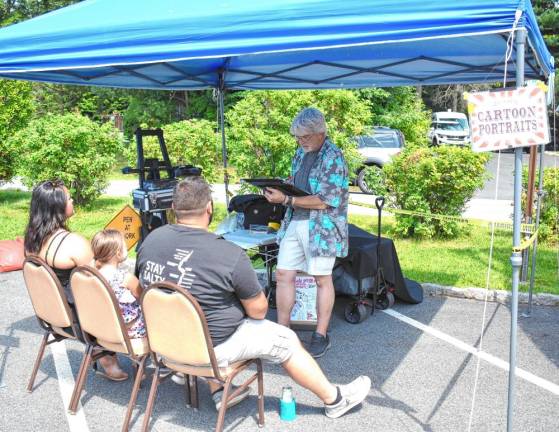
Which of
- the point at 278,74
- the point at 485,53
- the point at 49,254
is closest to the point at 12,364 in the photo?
the point at 49,254

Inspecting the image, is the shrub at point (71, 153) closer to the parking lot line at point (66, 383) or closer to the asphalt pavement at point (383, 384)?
the asphalt pavement at point (383, 384)

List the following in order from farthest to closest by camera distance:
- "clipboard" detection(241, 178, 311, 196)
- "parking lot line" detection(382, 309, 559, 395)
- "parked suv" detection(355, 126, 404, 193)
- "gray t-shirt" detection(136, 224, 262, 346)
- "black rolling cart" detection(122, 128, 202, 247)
Answer: "parked suv" detection(355, 126, 404, 193), "black rolling cart" detection(122, 128, 202, 247), "clipboard" detection(241, 178, 311, 196), "parking lot line" detection(382, 309, 559, 395), "gray t-shirt" detection(136, 224, 262, 346)

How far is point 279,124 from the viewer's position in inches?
308

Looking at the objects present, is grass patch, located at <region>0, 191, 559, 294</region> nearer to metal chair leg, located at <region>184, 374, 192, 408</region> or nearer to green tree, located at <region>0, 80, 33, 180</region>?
green tree, located at <region>0, 80, 33, 180</region>

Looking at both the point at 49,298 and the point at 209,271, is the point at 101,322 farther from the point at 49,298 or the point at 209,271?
the point at 209,271

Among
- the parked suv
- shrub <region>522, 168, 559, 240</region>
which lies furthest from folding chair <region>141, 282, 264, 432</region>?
the parked suv

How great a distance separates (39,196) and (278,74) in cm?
307

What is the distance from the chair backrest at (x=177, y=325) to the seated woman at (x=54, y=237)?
87 cm

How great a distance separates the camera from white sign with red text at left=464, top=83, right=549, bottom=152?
8.51 ft

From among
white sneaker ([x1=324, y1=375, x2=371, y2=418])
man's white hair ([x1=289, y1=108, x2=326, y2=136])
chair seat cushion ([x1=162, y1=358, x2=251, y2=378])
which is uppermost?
man's white hair ([x1=289, y1=108, x2=326, y2=136])

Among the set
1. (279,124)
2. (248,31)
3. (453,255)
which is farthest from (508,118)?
(279,124)

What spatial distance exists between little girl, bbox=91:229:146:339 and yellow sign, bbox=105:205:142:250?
2.01 m

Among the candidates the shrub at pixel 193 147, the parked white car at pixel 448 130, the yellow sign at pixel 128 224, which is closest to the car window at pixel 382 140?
the shrub at pixel 193 147

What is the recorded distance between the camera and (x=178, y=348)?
289cm
